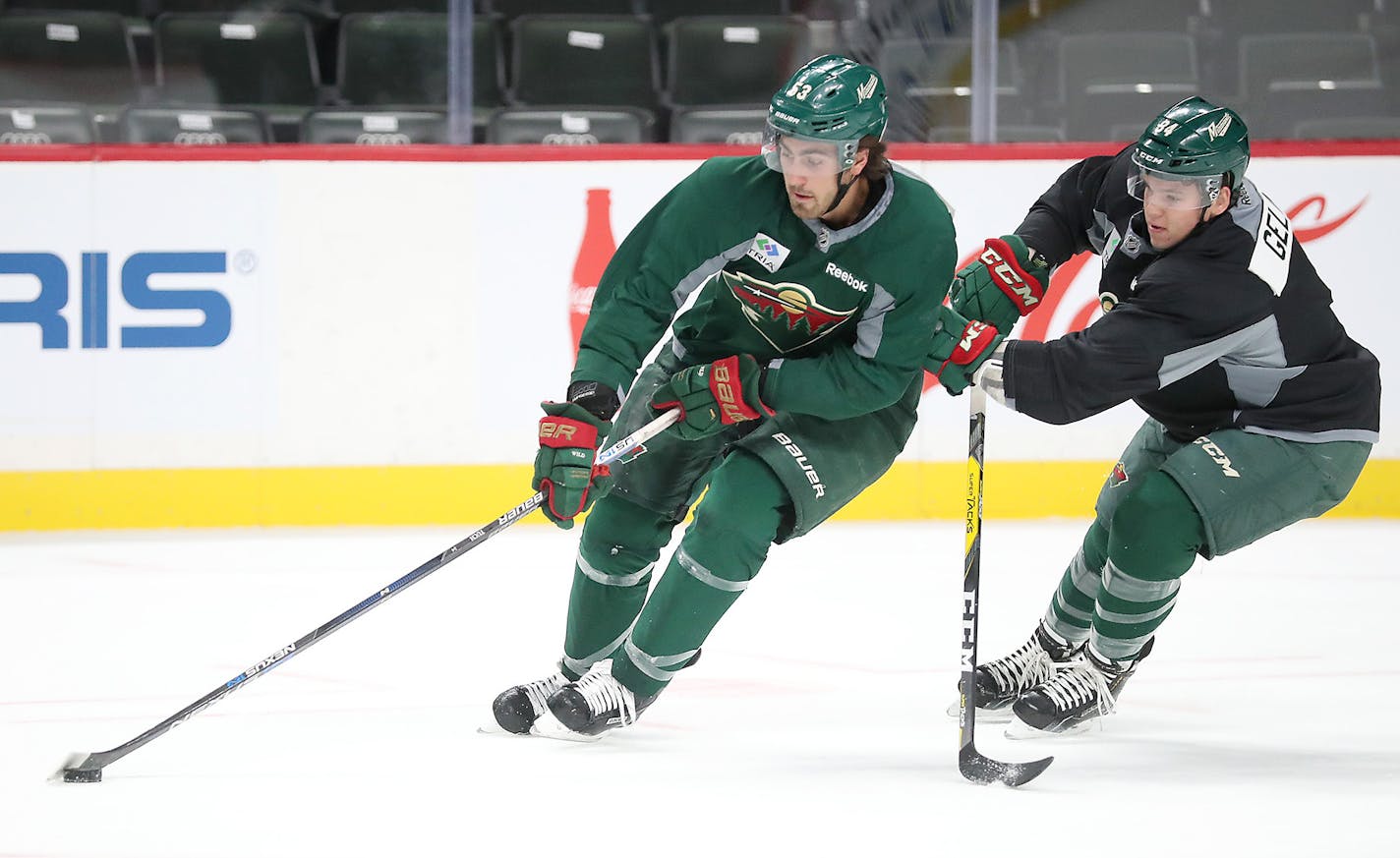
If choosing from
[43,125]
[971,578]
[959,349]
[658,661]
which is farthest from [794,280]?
[43,125]

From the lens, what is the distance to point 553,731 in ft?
10.2

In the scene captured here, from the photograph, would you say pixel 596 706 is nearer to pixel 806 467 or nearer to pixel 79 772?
pixel 806 467

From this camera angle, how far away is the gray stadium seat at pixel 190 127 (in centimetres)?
601

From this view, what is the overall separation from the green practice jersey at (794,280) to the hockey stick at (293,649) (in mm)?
104

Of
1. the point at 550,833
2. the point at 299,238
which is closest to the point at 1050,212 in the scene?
the point at 550,833

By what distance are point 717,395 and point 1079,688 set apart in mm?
925

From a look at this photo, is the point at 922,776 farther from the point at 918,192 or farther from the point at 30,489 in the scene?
the point at 30,489

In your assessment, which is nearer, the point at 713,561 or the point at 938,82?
the point at 713,561

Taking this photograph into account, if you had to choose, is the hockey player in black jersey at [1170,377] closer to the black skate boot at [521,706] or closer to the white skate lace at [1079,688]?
the white skate lace at [1079,688]

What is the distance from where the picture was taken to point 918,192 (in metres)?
3.01

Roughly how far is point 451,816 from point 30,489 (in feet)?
12.0

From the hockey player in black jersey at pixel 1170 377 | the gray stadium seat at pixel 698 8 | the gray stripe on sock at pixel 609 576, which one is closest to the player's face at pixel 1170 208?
the hockey player in black jersey at pixel 1170 377

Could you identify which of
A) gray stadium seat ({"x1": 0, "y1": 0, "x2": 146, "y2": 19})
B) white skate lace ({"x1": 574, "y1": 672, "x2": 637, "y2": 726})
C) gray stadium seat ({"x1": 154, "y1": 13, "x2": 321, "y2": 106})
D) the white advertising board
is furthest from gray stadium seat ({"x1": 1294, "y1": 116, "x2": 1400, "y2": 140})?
gray stadium seat ({"x1": 0, "y1": 0, "x2": 146, "y2": 19})

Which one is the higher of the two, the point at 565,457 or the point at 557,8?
the point at 557,8
